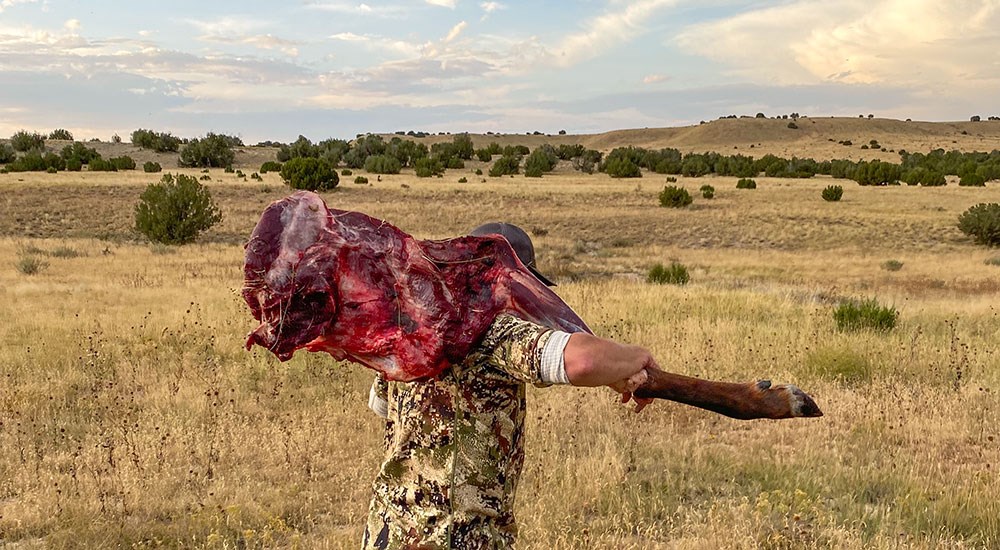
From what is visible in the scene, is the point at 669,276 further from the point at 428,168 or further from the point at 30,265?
the point at 428,168

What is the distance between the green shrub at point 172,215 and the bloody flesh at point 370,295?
21870 millimetres

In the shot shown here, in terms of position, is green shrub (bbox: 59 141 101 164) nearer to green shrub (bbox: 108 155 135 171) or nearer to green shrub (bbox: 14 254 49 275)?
green shrub (bbox: 108 155 135 171)

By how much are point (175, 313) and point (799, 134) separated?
10909cm

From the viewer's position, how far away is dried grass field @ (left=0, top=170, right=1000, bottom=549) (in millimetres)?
4223

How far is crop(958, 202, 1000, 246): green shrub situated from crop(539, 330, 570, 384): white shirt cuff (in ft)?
85.8

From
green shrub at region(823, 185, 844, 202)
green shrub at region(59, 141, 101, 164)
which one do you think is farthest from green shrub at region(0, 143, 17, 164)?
green shrub at region(823, 185, 844, 202)

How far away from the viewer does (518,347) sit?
4.96ft

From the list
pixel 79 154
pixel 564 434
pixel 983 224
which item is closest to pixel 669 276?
pixel 564 434

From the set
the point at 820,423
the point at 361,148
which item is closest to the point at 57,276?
the point at 820,423

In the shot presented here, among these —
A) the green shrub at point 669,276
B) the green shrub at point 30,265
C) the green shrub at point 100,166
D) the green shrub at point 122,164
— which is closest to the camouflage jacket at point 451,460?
the green shrub at point 669,276

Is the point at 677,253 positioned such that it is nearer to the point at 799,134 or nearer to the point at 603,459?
the point at 603,459

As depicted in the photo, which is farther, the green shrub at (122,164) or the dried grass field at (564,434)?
the green shrub at (122,164)

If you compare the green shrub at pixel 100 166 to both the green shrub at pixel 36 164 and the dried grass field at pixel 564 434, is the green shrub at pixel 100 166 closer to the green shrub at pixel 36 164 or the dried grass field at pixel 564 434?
the green shrub at pixel 36 164

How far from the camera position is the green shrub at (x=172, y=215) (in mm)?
21359
